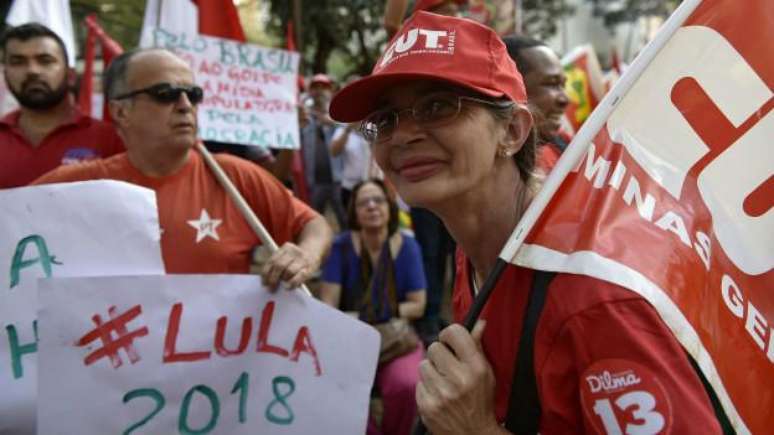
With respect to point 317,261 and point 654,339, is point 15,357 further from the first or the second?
point 654,339

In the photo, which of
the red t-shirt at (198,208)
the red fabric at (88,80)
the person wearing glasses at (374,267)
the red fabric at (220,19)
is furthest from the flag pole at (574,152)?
the red fabric at (88,80)

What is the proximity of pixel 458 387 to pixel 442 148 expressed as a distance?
0.48 meters

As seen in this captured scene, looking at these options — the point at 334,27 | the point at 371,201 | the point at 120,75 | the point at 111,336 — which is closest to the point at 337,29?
the point at 334,27

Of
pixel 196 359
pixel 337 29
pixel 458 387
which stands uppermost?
pixel 337 29

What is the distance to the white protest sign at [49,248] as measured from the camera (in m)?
2.16

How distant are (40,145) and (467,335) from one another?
2.49m

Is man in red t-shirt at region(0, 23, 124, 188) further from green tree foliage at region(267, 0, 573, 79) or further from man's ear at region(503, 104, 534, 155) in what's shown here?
green tree foliage at region(267, 0, 573, 79)

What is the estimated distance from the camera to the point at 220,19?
4.62 metres

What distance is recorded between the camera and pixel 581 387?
4.04 feet

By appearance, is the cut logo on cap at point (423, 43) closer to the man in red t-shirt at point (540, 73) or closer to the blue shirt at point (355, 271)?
the man in red t-shirt at point (540, 73)

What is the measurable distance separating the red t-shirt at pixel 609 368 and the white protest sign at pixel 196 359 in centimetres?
112

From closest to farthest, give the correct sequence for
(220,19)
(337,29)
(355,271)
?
(355,271) < (220,19) < (337,29)

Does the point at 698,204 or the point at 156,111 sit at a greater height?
the point at 156,111

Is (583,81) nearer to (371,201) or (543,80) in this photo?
(371,201)
